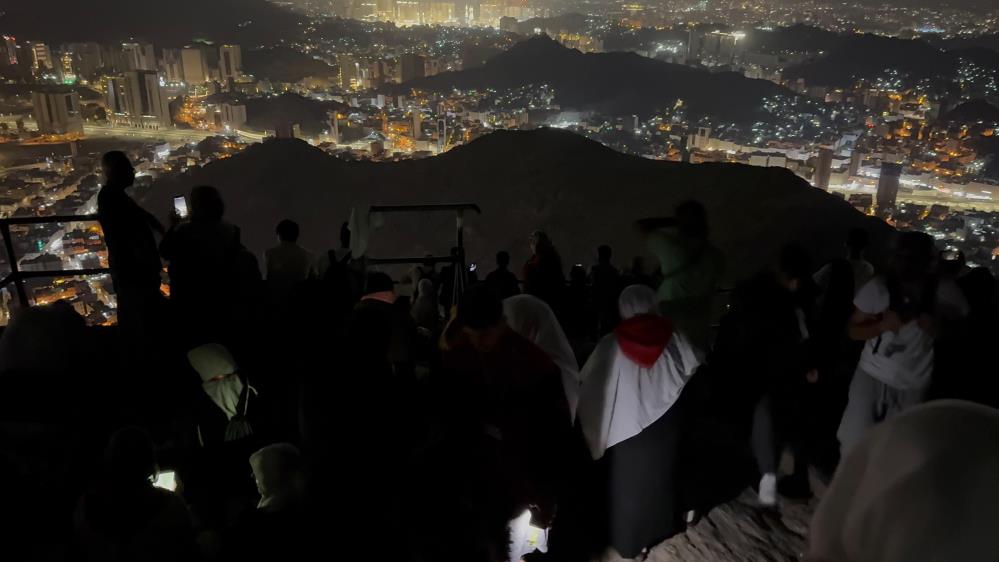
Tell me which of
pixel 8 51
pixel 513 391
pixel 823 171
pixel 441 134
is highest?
pixel 8 51

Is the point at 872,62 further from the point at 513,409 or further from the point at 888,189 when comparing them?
the point at 513,409

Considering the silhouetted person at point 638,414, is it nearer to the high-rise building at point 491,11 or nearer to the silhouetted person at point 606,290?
the silhouetted person at point 606,290

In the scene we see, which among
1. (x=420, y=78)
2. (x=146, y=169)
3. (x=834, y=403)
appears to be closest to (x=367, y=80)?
(x=420, y=78)

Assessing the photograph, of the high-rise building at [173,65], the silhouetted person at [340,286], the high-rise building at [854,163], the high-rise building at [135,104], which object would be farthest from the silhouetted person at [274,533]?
the high-rise building at [173,65]

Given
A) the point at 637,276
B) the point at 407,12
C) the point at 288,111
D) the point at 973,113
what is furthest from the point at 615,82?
the point at 407,12

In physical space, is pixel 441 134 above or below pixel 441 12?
below

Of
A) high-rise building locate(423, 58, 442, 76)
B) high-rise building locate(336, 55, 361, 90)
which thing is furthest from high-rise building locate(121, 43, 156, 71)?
high-rise building locate(423, 58, 442, 76)

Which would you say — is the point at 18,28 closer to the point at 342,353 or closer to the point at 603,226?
the point at 603,226
